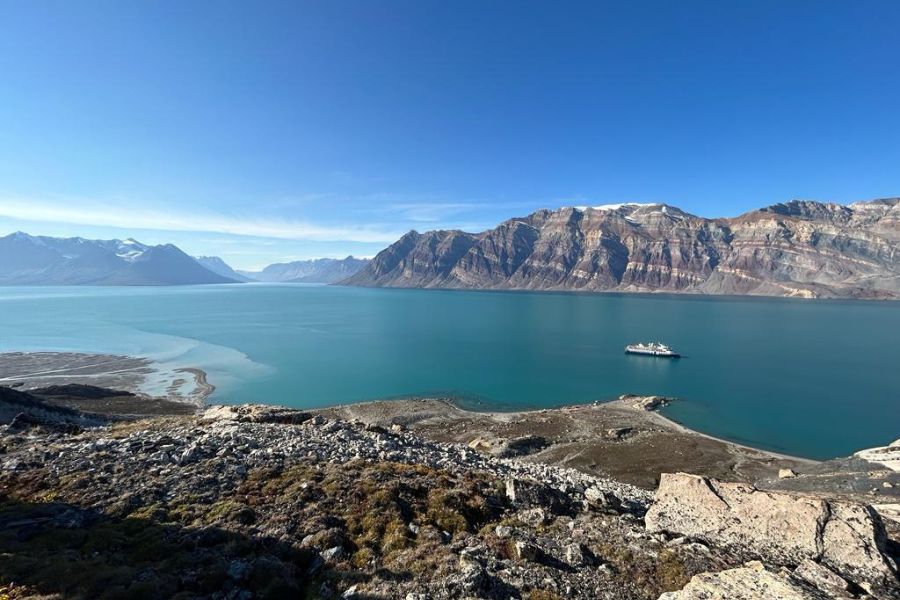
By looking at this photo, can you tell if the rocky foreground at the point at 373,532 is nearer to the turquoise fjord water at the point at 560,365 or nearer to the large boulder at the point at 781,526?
the large boulder at the point at 781,526

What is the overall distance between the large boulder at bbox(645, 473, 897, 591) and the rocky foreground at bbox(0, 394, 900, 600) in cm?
6

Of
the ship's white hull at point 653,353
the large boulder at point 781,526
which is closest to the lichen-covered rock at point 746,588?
the large boulder at point 781,526

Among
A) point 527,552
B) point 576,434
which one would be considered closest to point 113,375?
point 576,434

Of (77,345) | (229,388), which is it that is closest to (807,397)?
(229,388)

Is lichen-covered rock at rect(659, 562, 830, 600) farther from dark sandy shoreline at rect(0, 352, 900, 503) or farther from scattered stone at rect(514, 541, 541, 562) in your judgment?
dark sandy shoreline at rect(0, 352, 900, 503)

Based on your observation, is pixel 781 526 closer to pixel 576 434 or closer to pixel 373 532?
pixel 373 532

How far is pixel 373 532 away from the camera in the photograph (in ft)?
50.9

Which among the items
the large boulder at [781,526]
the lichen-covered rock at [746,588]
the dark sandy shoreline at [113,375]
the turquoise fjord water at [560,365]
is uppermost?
the lichen-covered rock at [746,588]

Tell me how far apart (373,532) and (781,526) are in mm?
16297

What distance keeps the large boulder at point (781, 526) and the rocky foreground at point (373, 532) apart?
0.06 metres

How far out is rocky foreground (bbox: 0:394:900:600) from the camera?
40.1 ft

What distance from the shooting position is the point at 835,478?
129 ft

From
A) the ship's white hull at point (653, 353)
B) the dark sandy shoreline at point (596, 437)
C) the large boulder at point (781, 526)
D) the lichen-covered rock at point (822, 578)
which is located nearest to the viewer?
the lichen-covered rock at point (822, 578)

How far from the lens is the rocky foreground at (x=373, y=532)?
40.1ft
